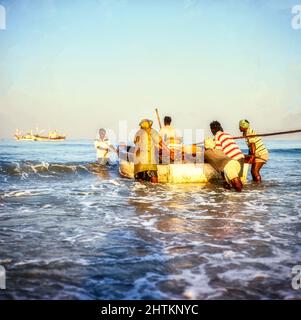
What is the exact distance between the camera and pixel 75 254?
14.2 ft

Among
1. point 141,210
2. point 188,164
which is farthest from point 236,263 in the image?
point 188,164

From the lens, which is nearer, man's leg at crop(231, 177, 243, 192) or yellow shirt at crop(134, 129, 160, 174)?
man's leg at crop(231, 177, 243, 192)

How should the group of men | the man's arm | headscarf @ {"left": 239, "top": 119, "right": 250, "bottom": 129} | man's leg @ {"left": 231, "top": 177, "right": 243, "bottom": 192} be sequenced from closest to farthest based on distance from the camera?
the group of men, man's leg @ {"left": 231, "top": 177, "right": 243, "bottom": 192}, headscarf @ {"left": 239, "top": 119, "right": 250, "bottom": 129}, the man's arm

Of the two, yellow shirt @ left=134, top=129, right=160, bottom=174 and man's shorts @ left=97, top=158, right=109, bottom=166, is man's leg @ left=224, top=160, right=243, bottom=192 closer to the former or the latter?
yellow shirt @ left=134, top=129, right=160, bottom=174

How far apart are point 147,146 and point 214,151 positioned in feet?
7.82

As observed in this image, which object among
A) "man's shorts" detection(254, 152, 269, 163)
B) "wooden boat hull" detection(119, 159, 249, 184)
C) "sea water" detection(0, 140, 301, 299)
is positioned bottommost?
"sea water" detection(0, 140, 301, 299)

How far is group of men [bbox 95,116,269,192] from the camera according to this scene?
31.2 feet

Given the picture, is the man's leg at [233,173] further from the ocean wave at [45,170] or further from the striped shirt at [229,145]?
the ocean wave at [45,170]

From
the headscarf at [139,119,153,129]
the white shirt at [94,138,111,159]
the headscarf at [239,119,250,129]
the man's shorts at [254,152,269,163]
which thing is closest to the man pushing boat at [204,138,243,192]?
the headscarf at [239,119,250,129]

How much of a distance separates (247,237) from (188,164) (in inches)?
248

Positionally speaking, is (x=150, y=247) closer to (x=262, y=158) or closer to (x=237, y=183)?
(x=237, y=183)

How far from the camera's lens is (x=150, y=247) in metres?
4.59

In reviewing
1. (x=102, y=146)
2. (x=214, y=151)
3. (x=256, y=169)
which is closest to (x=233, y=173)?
(x=214, y=151)

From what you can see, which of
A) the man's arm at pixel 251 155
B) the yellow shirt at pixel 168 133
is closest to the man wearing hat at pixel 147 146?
the yellow shirt at pixel 168 133
